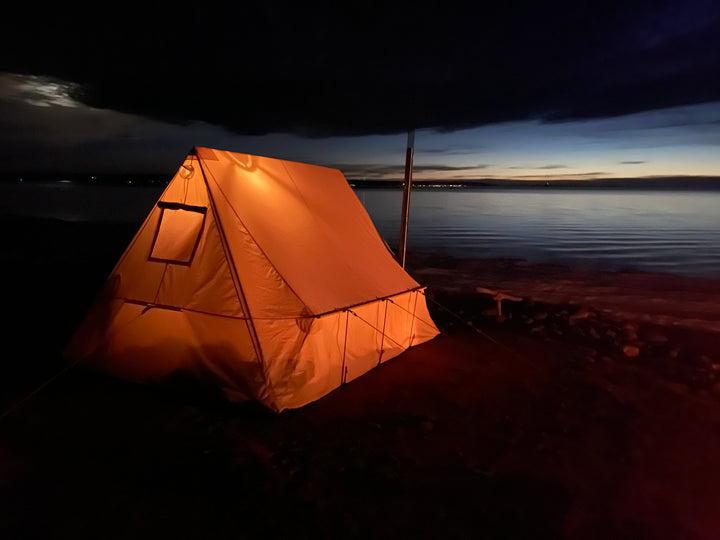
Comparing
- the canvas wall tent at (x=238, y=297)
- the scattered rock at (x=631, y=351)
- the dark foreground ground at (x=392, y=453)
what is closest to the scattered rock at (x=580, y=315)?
the scattered rock at (x=631, y=351)

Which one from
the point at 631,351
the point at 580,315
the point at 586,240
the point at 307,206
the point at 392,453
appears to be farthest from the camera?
the point at 586,240

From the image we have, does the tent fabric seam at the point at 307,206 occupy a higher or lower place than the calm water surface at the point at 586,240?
higher

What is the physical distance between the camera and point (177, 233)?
6371 mm

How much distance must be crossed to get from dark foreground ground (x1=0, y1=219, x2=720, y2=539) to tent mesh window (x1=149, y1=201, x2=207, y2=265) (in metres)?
1.81

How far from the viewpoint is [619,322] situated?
1045 cm

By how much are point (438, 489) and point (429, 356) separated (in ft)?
12.0

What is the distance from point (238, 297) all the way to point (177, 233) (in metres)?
1.41

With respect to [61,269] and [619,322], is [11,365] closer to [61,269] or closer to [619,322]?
[61,269]

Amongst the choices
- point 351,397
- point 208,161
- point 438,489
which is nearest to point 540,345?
point 351,397

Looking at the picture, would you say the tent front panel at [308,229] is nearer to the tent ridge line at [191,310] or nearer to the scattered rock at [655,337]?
the tent ridge line at [191,310]

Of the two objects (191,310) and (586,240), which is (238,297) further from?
(586,240)

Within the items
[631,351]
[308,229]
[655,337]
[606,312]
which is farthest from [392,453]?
[606,312]

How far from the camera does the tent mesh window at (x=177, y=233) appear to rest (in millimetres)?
6207

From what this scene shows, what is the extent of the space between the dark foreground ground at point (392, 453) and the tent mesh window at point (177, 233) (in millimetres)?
1806
